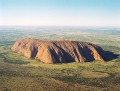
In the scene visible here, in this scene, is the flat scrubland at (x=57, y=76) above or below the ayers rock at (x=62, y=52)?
below

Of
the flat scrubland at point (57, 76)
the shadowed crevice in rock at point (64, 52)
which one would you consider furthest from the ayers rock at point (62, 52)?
the flat scrubland at point (57, 76)

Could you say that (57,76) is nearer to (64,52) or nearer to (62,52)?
(62,52)

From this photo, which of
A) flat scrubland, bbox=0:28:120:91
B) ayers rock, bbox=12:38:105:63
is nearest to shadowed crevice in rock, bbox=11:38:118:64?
ayers rock, bbox=12:38:105:63

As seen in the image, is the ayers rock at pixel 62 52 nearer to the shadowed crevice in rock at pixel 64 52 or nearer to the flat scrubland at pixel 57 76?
the shadowed crevice in rock at pixel 64 52

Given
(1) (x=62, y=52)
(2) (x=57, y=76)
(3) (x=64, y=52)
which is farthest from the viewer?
(3) (x=64, y=52)

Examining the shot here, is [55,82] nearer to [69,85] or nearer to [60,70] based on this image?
[69,85]

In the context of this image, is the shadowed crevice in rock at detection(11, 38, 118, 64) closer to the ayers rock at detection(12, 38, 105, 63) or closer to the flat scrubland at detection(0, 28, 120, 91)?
the ayers rock at detection(12, 38, 105, 63)

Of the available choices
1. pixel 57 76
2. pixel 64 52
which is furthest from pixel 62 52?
pixel 57 76
